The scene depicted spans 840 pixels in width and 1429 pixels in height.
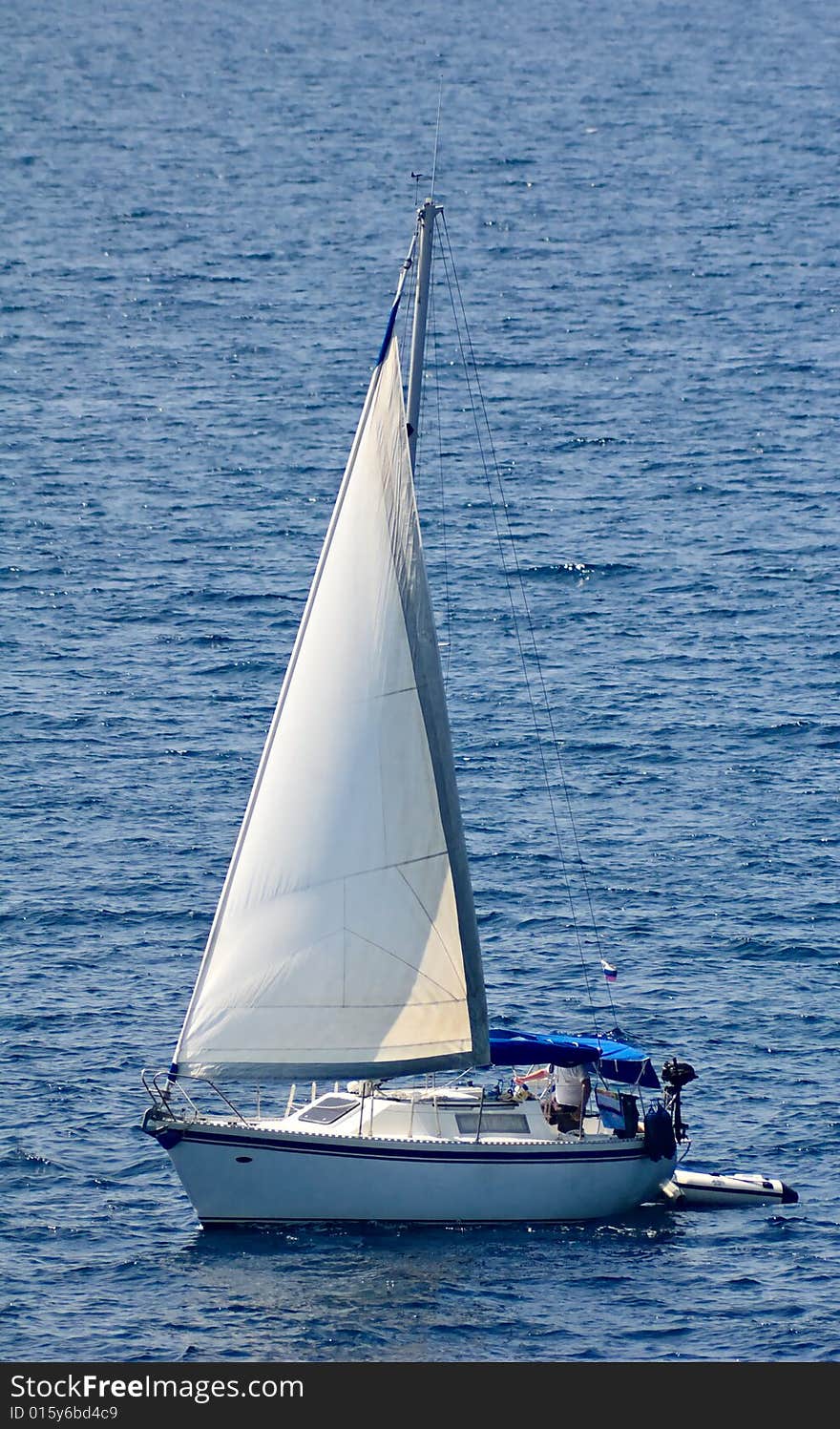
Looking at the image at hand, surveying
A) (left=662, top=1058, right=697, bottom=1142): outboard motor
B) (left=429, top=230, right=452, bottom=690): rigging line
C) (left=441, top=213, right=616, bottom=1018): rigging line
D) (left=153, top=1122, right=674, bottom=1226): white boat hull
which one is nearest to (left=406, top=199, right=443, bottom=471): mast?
(left=441, top=213, right=616, bottom=1018): rigging line

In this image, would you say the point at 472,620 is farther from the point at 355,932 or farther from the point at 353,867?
the point at 355,932

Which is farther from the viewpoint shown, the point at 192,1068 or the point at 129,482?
the point at 129,482

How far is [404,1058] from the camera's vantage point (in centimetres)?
5738

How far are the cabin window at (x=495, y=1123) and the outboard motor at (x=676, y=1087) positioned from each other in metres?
3.50

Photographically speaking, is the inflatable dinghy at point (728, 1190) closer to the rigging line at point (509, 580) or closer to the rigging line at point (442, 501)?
the rigging line at point (509, 580)

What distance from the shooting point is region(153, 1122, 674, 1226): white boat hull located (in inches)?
2253

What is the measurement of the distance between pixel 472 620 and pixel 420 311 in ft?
153

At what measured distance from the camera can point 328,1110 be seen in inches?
2351

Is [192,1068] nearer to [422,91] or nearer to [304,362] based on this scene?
[304,362]

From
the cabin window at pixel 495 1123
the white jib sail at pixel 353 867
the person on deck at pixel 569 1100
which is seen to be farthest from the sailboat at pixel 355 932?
the person on deck at pixel 569 1100

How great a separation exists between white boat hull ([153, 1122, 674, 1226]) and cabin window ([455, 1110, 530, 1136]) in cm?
129

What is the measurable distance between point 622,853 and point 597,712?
36.4 ft

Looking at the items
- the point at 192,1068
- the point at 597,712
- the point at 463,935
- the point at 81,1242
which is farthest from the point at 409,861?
the point at 597,712

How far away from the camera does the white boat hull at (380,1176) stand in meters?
57.2
